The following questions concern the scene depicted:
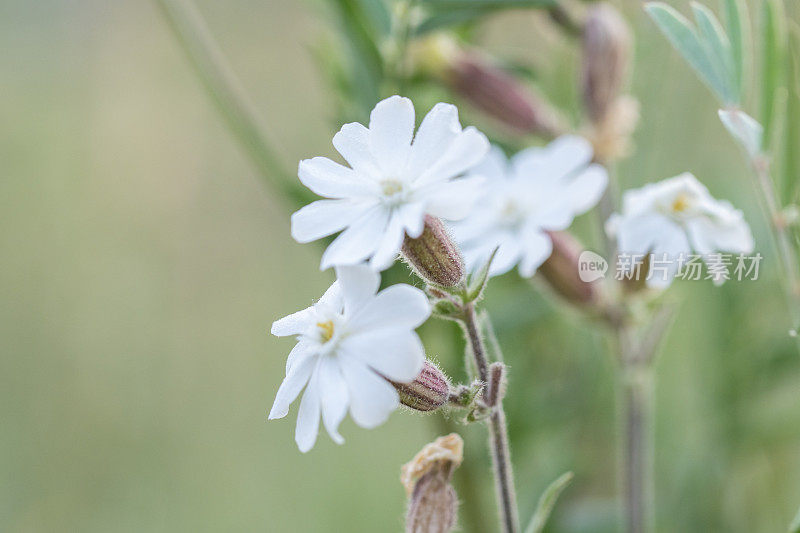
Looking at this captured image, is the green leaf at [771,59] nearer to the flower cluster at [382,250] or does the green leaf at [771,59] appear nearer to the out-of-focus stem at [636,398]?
the flower cluster at [382,250]

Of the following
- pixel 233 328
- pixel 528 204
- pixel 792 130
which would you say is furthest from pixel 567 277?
pixel 233 328

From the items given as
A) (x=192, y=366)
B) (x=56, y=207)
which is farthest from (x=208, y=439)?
(x=56, y=207)

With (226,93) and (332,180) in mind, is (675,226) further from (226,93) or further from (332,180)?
(226,93)

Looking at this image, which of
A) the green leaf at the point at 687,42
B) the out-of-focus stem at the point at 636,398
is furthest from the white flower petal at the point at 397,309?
the out-of-focus stem at the point at 636,398

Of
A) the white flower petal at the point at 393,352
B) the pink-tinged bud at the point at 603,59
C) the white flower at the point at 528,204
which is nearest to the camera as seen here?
the white flower petal at the point at 393,352

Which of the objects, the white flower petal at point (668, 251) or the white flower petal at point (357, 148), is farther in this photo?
the white flower petal at point (668, 251)

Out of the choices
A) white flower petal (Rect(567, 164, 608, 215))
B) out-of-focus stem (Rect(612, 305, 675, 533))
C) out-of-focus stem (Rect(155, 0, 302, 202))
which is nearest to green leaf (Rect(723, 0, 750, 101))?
white flower petal (Rect(567, 164, 608, 215))
